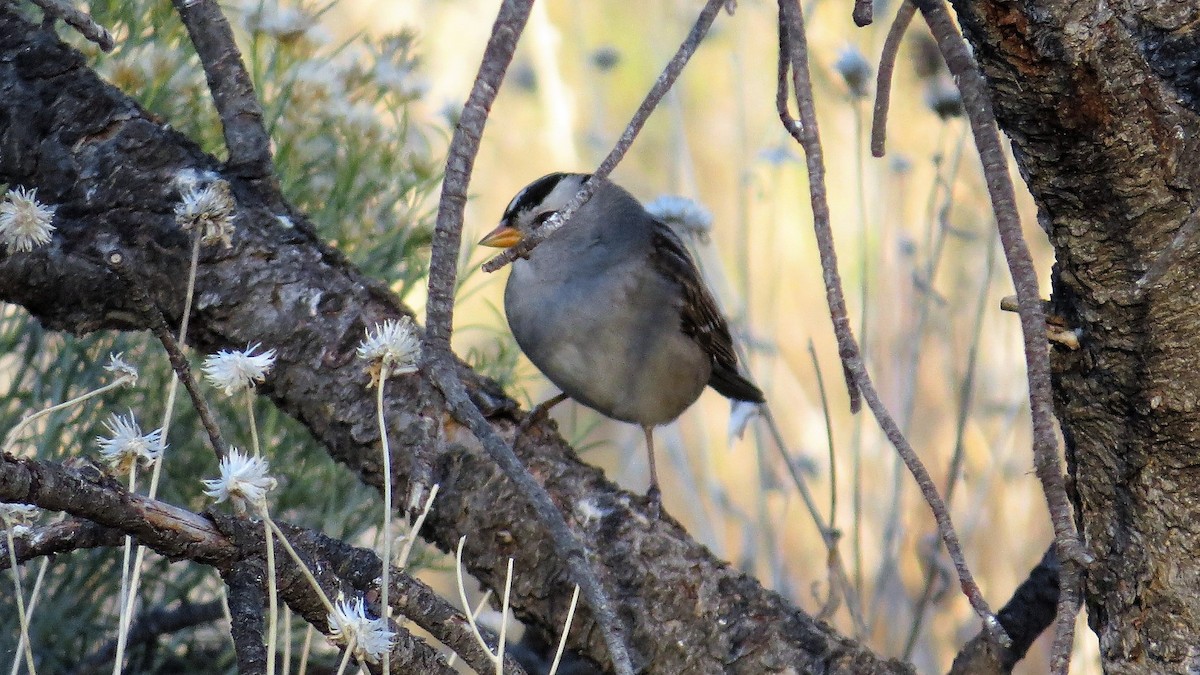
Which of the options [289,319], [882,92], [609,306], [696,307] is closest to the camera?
[882,92]

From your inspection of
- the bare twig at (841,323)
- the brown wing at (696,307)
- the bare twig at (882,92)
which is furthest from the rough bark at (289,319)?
the brown wing at (696,307)

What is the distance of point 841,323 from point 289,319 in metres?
1.10

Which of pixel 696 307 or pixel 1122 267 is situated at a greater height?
pixel 696 307

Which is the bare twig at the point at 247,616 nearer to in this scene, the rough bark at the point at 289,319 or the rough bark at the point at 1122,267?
the rough bark at the point at 289,319

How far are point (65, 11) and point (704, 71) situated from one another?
22.1 ft

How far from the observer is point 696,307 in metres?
3.61

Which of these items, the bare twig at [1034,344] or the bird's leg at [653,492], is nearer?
the bare twig at [1034,344]

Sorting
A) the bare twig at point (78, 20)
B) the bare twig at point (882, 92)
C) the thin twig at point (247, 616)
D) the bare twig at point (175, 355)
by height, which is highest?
the bare twig at point (78, 20)

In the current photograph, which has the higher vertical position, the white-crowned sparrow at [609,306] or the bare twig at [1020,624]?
the white-crowned sparrow at [609,306]

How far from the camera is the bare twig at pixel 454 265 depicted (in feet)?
4.34

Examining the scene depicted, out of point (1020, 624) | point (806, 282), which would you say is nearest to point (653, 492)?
point (1020, 624)

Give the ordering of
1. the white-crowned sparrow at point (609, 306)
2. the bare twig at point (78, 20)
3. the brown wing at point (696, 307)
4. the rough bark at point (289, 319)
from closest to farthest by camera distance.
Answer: the bare twig at point (78, 20)
the rough bark at point (289, 319)
the white-crowned sparrow at point (609, 306)
the brown wing at point (696, 307)

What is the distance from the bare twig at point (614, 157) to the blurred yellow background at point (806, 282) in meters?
1.75

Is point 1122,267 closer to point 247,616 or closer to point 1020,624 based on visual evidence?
point 1020,624
